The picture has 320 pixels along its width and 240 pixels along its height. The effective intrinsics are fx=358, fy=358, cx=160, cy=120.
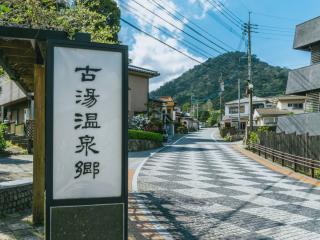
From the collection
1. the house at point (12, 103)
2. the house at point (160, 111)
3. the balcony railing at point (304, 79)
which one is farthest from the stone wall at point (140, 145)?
the balcony railing at point (304, 79)

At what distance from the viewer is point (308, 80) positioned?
21391mm

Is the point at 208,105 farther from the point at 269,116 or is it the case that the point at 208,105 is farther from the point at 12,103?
the point at 12,103

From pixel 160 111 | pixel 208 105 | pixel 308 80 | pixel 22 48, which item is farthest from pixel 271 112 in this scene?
pixel 208 105

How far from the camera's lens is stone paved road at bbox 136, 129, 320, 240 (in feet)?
21.9

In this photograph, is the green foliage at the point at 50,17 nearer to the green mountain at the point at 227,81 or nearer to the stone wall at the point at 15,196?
the stone wall at the point at 15,196

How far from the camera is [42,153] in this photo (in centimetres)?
650

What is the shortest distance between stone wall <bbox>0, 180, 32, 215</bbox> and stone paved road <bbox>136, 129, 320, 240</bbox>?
2649 millimetres

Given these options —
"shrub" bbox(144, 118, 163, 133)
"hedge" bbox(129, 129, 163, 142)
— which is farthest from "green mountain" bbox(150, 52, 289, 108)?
"hedge" bbox(129, 129, 163, 142)

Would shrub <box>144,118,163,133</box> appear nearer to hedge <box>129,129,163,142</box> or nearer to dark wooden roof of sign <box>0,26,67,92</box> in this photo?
hedge <box>129,129,163,142</box>

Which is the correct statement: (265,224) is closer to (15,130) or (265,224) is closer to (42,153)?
(42,153)

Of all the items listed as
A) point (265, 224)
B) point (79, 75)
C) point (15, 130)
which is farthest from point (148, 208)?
point (15, 130)

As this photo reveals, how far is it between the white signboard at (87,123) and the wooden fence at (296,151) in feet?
38.6

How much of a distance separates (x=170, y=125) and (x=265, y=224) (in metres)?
45.2

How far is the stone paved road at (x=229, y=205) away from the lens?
668 cm
